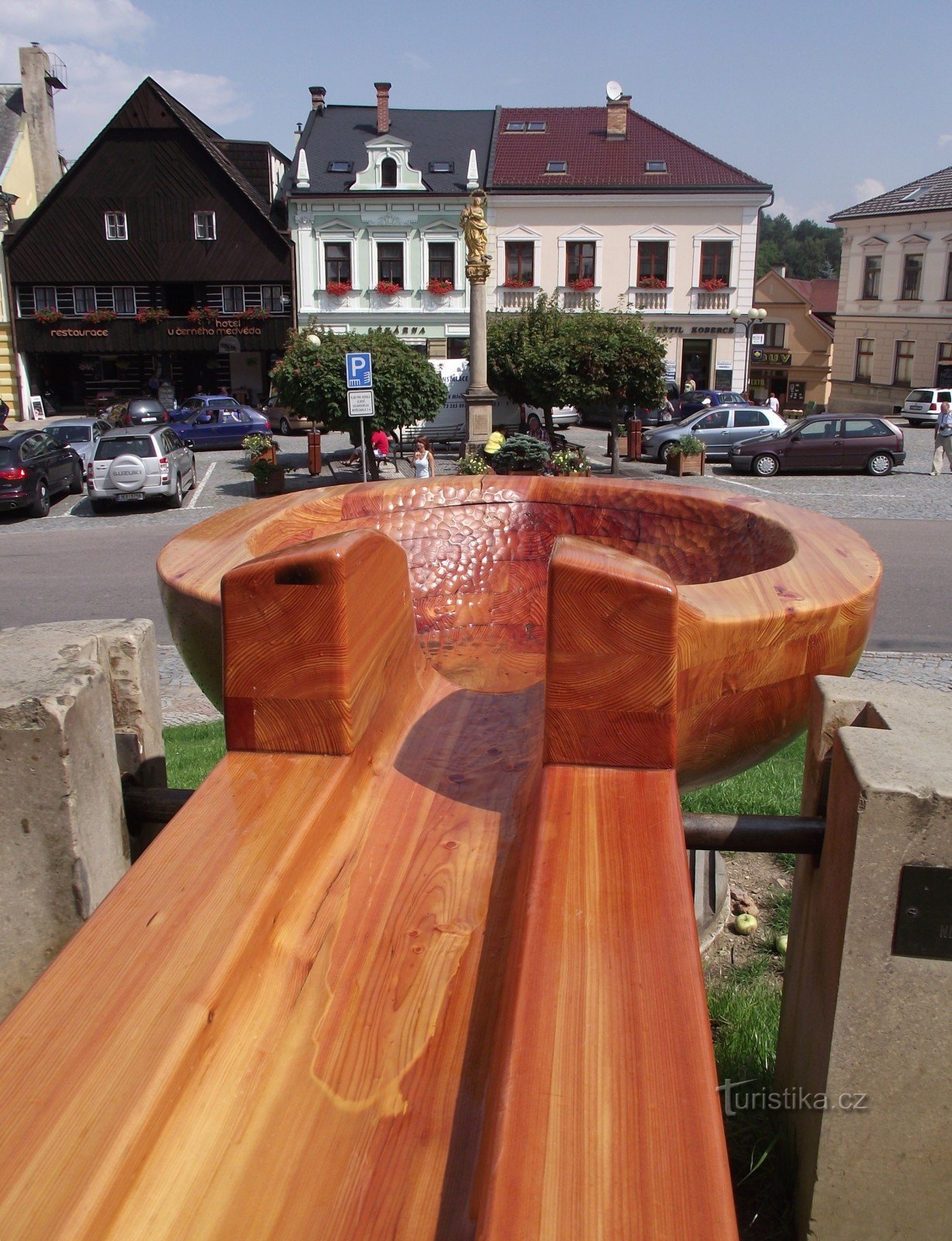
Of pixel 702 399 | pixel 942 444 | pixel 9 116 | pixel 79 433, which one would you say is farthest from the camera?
pixel 9 116

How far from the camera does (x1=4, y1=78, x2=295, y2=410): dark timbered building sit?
34031 mm

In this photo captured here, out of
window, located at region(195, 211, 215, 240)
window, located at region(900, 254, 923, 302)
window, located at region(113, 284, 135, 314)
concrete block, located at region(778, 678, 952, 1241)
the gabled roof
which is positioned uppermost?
the gabled roof

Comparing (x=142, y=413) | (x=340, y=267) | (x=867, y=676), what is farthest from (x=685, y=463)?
(x=340, y=267)

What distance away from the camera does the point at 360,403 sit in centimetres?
1552

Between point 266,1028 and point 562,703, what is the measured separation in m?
0.75

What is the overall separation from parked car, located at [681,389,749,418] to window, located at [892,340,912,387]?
11.0 metres

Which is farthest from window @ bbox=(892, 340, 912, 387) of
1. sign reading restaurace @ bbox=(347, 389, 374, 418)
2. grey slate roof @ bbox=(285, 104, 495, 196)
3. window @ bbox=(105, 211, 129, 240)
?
sign reading restaurace @ bbox=(347, 389, 374, 418)

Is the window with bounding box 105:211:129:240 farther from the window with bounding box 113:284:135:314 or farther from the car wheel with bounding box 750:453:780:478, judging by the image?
the car wheel with bounding box 750:453:780:478

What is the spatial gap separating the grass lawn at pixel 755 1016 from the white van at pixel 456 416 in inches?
795

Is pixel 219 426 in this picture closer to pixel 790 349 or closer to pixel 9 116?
pixel 9 116

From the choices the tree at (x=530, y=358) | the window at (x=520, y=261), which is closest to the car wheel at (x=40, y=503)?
the tree at (x=530, y=358)

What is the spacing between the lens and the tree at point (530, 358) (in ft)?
68.1

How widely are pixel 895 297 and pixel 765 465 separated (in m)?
21.7

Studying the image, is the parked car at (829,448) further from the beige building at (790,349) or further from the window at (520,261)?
the beige building at (790,349)
